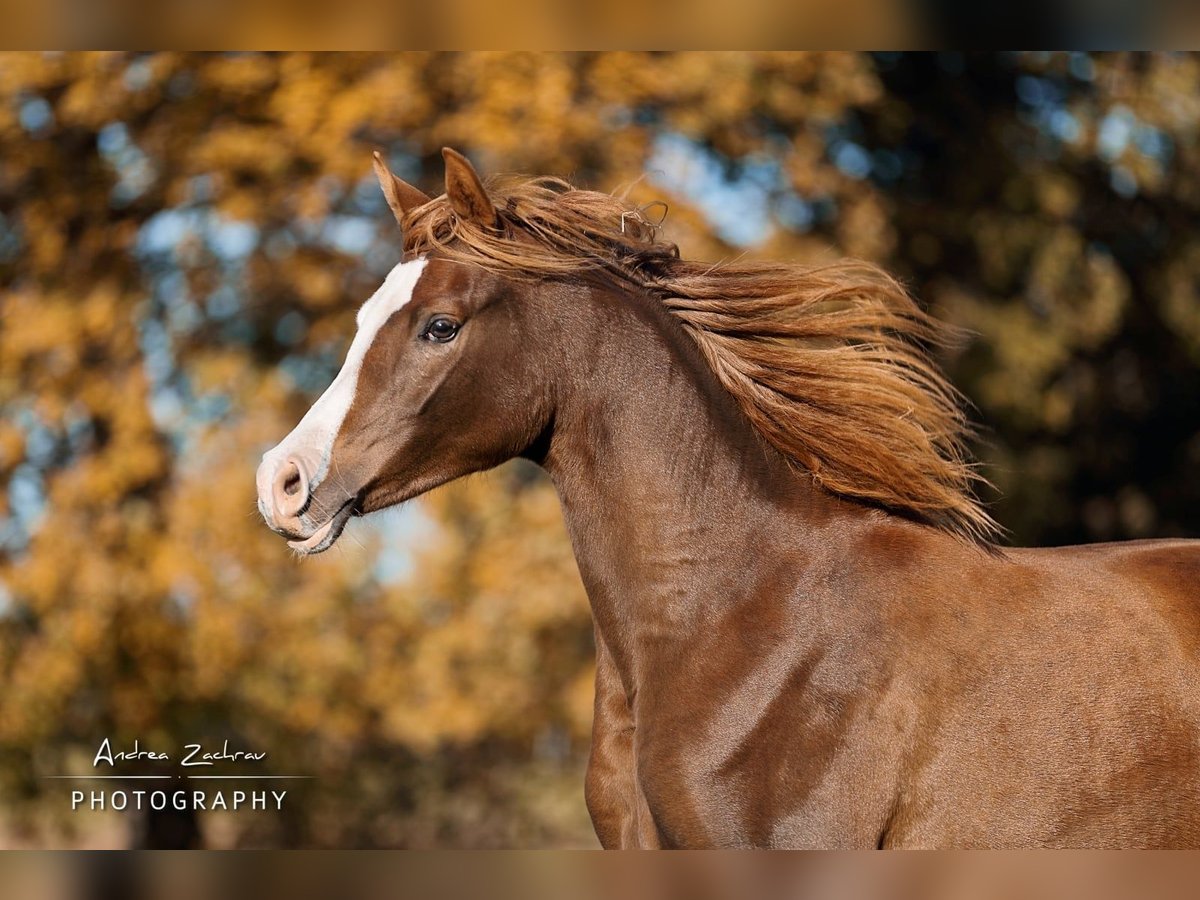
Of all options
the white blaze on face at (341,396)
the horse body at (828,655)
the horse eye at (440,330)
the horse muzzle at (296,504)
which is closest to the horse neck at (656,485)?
the horse body at (828,655)

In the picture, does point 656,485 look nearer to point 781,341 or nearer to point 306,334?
point 781,341

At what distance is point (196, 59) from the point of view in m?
6.92

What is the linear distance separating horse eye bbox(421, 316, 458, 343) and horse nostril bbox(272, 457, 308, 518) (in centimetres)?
41

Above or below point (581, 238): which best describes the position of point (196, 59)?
above

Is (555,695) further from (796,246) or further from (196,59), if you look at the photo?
(196,59)

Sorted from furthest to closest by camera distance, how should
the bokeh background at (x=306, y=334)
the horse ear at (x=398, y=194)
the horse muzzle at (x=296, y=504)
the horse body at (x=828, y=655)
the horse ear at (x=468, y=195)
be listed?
the bokeh background at (x=306, y=334), the horse ear at (x=398, y=194), the horse ear at (x=468, y=195), the horse muzzle at (x=296, y=504), the horse body at (x=828, y=655)

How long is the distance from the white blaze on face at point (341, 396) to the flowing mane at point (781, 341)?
146 millimetres

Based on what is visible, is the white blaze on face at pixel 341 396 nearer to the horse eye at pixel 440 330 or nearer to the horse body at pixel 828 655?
the horse eye at pixel 440 330

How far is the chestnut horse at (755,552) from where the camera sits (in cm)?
250

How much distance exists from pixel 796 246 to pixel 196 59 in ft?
12.0

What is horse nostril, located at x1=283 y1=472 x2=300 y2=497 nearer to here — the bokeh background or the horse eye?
the horse eye

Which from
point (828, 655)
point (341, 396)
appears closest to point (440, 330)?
point (341, 396)

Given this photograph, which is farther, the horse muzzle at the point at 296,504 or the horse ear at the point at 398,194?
the horse ear at the point at 398,194
